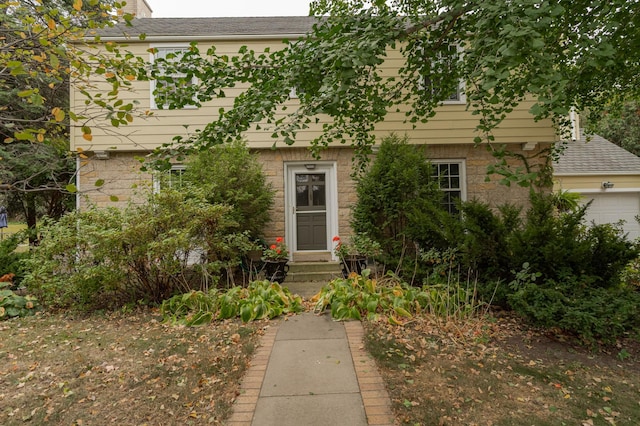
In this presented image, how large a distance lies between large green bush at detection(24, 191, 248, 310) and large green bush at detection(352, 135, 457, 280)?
2.77m

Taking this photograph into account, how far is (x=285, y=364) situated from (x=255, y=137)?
5459 mm

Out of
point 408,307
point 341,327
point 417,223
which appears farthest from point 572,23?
point 341,327

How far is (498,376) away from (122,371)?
3.37m

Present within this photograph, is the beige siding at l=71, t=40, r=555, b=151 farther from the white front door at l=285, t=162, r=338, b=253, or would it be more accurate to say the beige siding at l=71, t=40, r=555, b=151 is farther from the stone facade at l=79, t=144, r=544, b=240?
the white front door at l=285, t=162, r=338, b=253

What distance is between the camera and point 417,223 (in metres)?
5.59

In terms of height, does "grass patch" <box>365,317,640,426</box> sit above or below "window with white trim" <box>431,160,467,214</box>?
below

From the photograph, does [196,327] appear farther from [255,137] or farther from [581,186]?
[581,186]

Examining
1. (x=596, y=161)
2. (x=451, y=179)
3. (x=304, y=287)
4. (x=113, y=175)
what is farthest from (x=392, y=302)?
(x=596, y=161)

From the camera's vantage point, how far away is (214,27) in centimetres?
877

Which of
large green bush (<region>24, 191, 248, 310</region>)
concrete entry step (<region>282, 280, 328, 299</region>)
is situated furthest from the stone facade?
large green bush (<region>24, 191, 248, 310</region>)

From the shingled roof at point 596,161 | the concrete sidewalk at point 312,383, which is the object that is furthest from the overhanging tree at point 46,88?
the shingled roof at point 596,161

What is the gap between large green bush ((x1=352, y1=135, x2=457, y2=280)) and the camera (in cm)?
644

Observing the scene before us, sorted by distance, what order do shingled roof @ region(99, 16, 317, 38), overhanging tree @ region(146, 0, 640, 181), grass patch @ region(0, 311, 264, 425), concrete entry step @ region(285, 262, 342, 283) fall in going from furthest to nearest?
1. shingled roof @ region(99, 16, 317, 38)
2. concrete entry step @ region(285, 262, 342, 283)
3. grass patch @ region(0, 311, 264, 425)
4. overhanging tree @ region(146, 0, 640, 181)

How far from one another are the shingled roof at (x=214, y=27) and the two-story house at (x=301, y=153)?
2.6 inches
